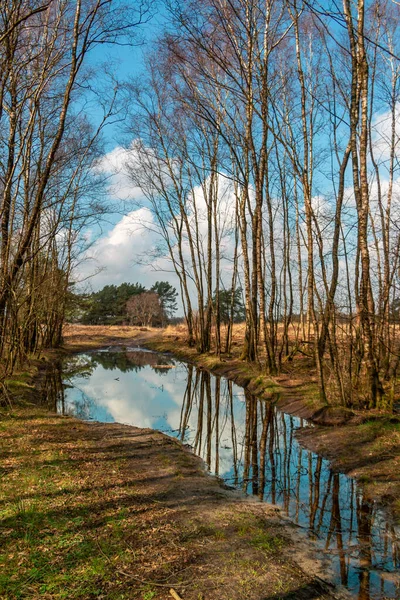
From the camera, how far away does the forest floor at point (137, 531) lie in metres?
3.07

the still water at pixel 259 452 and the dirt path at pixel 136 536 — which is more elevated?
the dirt path at pixel 136 536

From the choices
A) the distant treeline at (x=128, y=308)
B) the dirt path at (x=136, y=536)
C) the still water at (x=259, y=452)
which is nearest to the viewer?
the dirt path at (x=136, y=536)

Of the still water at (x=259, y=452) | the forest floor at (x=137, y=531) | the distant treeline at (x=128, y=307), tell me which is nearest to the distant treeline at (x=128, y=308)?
the distant treeline at (x=128, y=307)

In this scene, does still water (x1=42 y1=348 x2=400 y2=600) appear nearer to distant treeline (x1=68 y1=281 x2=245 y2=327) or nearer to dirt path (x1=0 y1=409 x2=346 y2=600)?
dirt path (x1=0 y1=409 x2=346 y2=600)

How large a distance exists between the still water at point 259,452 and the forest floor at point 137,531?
1.21 ft

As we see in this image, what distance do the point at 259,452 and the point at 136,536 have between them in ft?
13.7

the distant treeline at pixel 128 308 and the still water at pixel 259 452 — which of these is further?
the distant treeline at pixel 128 308

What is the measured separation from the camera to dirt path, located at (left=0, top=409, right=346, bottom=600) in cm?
306

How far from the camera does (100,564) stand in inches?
128

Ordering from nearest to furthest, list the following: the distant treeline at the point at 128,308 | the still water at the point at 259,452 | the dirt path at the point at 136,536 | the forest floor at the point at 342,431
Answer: the dirt path at the point at 136,536
the still water at the point at 259,452
the forest floor at the point at 342,431
the distant treeline at the point at 128,308

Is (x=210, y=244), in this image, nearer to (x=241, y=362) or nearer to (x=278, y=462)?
(x=241, y=362)

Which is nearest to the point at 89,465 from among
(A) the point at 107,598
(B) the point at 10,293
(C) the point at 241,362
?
(A) the point at 107,598

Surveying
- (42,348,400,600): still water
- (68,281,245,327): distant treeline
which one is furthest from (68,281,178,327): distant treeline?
(42,348,400,600): still water

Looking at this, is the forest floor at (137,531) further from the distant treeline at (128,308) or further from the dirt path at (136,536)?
the distant treeline at (128,308)
